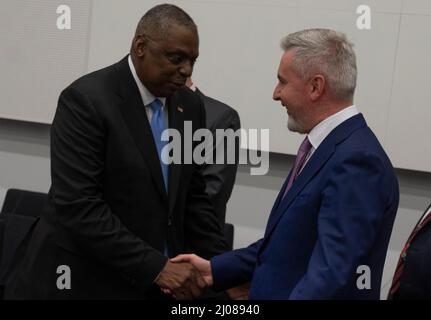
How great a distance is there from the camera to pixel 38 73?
6.27m

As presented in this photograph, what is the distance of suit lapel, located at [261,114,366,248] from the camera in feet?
8.79

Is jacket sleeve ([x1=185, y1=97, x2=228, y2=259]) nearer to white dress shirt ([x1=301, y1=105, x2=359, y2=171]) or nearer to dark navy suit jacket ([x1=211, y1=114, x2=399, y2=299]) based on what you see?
dark navy suit jacket ([x1=211, y1=114, x2=399, y2=299])

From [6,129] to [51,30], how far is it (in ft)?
2.83

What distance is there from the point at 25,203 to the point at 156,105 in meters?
2.24

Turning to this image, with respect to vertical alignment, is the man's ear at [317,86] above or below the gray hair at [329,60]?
below

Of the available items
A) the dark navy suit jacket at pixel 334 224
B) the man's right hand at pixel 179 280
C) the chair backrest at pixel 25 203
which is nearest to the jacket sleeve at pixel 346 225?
the dark navy suit jacket at pixel 334 224

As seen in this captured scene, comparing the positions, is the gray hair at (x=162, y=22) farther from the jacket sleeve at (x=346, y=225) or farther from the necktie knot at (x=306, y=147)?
the jacket sleeve at (x=346, y=225)

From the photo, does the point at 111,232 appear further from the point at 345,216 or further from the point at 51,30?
the point at 51,30

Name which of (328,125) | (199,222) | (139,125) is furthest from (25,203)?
(328,125)

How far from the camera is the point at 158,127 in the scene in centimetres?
334

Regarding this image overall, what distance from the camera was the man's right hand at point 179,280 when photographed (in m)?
3.15

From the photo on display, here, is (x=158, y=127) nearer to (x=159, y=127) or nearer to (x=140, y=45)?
(x=159, y=127)

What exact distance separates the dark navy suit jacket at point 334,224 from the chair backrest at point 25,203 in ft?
8.97

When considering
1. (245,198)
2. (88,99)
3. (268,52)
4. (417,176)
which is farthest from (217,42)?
(88,99)
